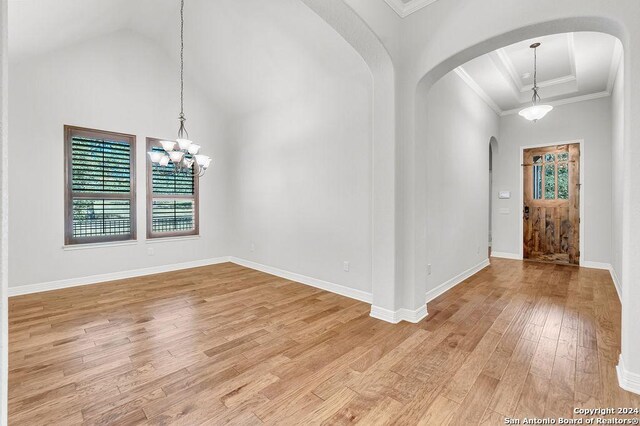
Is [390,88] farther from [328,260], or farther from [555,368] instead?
[555,368]

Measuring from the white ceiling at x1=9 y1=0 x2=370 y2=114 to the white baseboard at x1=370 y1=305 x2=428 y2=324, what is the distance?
2895 mm

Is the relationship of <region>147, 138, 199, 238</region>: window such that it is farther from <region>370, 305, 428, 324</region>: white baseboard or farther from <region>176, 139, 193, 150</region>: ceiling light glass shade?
<region>370, 305, 428, 324</region>: white baseboard

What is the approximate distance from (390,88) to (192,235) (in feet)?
15.2

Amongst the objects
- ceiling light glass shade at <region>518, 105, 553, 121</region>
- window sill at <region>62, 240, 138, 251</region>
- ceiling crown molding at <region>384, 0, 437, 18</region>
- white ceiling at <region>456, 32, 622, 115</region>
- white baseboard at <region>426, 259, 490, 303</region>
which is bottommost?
white baseboard at <region>426, 259, 490, 303</region>

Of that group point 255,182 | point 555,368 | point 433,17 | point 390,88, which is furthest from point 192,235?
point 555,368

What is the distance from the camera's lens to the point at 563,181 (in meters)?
5.76

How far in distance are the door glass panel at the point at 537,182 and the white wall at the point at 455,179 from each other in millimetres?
1414

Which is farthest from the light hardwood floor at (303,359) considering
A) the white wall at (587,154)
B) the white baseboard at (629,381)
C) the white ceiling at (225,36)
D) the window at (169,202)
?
the white ceiling at (225,36)

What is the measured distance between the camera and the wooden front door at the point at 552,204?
562 cm

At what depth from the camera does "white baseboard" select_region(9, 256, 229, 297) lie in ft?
13.0

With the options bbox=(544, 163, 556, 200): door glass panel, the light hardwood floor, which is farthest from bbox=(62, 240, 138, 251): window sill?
bbox=(544, 163, 556, 200): door glass panel

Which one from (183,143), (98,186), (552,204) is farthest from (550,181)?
(98,186)

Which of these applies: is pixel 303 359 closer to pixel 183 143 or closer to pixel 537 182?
pixel 183 143

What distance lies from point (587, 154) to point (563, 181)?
2.02 ft
